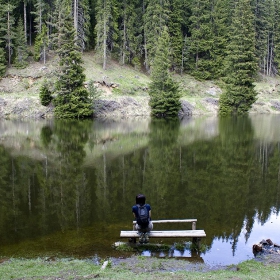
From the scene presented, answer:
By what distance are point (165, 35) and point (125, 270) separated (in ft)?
150

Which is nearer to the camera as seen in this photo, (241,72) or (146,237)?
(146,237)

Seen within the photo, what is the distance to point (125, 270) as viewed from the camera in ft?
22.8

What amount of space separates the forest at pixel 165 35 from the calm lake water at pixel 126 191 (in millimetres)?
24770

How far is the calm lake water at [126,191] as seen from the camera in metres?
8.89

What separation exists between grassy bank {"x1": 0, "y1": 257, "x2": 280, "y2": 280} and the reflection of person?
876 millimetres

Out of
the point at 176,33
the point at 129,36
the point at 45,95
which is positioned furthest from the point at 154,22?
the point at 45,95

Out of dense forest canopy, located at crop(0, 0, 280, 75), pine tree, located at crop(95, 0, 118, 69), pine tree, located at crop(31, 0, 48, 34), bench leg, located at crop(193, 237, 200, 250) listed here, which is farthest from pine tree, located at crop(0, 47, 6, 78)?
bench leg, located at crop(193, 237, 200, 250)

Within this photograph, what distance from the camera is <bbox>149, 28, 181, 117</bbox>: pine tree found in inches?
1816

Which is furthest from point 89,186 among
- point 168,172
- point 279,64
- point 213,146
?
point 279,64

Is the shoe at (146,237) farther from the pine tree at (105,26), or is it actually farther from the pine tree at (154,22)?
the pine tree at (154,22)

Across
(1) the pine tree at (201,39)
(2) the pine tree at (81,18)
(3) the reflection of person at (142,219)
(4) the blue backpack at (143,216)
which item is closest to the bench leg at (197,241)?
(3) the reflection of person at (142,219)

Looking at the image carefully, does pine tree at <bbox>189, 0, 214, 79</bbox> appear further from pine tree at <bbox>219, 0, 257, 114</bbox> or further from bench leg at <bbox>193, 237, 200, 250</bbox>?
bench leg at <bbox>193, 237, 200, 250</bbox>

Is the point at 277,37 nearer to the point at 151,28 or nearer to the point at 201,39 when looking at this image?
the point at 201,39

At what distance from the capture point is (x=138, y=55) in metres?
62.1
